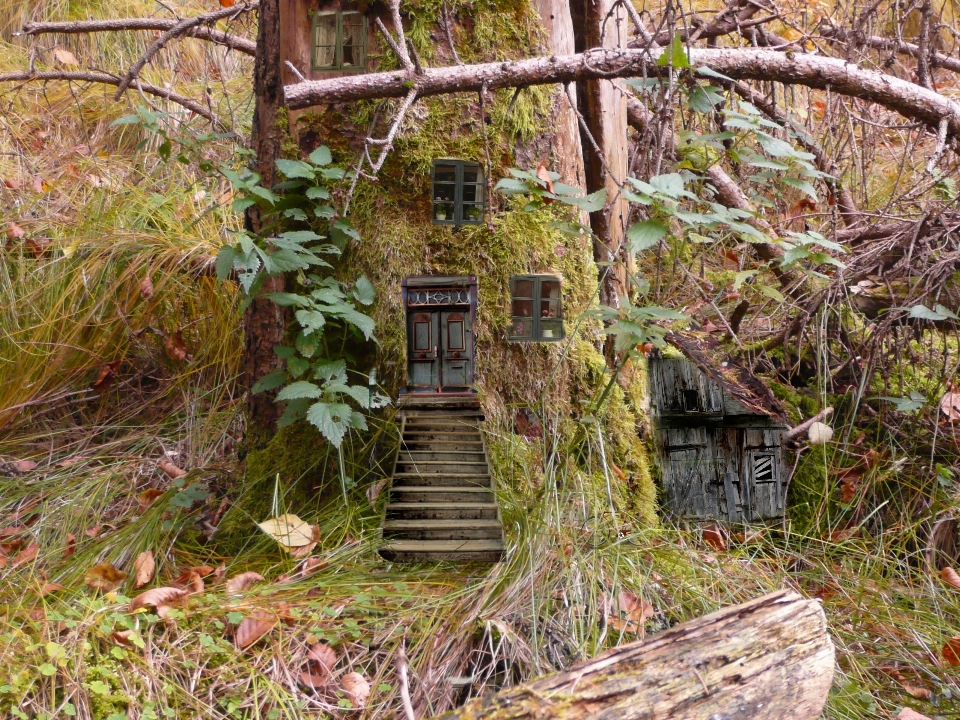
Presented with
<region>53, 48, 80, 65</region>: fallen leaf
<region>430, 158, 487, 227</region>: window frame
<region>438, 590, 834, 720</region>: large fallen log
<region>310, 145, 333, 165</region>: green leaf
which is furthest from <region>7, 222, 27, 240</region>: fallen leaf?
<region>438, 590, 834, 720</region>: large fallen log

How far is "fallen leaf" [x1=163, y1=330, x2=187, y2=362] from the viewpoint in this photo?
4.85m

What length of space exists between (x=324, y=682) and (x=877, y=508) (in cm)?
231

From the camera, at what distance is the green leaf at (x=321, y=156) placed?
3.16 m

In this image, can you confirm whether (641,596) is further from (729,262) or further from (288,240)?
(729,262)

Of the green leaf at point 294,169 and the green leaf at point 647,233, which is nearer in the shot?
the green leaf at point 647,233

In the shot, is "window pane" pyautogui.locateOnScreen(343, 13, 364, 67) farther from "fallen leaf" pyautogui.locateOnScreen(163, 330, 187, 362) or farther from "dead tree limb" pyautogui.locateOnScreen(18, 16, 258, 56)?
"fallen leaf" pyautogui.locateOnScreen(163, 330, 187, 362)

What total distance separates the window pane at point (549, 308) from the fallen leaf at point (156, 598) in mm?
1668

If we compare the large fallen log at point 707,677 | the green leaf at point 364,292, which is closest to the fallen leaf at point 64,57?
the green leaf at point 364,292

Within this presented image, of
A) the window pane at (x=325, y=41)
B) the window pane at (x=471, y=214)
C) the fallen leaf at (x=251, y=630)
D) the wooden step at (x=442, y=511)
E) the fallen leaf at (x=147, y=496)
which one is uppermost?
the window pane at (x=325, y=41)

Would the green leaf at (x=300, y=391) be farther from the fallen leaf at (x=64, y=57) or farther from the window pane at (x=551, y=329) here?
the fallen leaf at (x=64, y=57)

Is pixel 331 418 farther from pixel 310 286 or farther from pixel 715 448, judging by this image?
pixel 715 448

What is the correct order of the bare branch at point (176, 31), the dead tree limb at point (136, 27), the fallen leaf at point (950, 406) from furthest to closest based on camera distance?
the dead tree limb at point (136, 27) < the bare branch at point (176, 31) < the fallen leaf at point (950, 406)

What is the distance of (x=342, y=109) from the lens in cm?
→ 334

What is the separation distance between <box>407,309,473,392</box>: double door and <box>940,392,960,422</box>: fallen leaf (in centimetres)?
232
